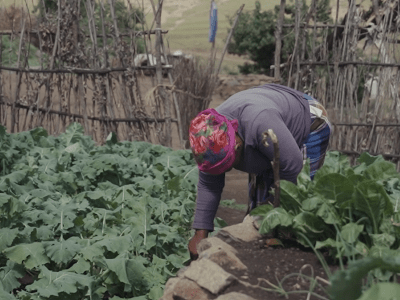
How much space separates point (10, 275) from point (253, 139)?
167 centimetres

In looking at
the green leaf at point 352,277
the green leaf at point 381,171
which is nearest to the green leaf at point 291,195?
the green leaf at point 381,171

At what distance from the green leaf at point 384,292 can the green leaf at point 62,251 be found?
7.39 ft

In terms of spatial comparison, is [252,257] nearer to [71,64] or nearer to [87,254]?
[87,254]

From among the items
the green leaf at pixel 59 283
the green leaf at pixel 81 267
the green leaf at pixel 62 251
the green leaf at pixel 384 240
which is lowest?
the green leaf at pixel 59 283

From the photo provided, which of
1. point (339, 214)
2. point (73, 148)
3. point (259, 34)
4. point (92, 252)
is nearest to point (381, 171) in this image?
point (339, 214)

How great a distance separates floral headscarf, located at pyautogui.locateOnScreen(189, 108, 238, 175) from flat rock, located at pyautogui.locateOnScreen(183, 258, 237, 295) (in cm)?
60

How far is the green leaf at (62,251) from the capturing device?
10.8 ft

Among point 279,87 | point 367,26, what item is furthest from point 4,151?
point 367,26

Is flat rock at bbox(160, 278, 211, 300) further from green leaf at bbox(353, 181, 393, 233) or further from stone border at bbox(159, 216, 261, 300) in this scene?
green leaf at bbox(353, 181, 393, 233)

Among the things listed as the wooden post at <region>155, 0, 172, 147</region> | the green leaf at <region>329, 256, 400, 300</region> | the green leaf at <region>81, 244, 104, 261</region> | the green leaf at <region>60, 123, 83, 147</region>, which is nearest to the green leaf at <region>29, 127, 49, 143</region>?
the green leaf at <region>60, 123, 83, 147</region>

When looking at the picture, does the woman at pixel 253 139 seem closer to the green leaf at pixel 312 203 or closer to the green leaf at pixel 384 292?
the green leaf at pixel 312 203

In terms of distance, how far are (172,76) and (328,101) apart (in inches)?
70.2

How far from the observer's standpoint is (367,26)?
6961mm

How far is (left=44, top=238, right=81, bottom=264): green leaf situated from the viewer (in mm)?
3301
